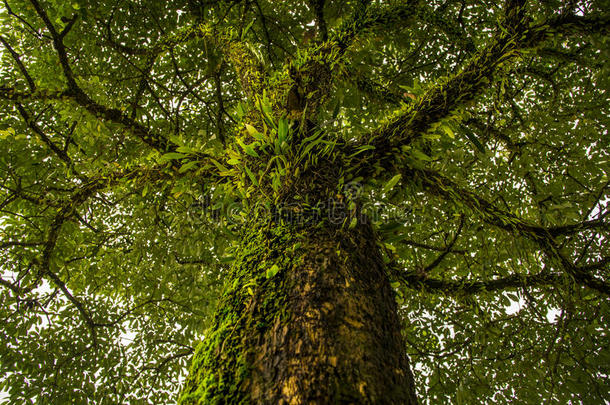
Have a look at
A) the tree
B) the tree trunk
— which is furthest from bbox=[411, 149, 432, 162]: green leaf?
the tree trunk

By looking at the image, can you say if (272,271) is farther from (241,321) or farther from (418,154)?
(418,154)

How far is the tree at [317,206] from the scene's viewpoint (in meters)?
0.99

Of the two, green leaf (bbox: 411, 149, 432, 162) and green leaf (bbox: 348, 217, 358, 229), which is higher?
green leaf (bbox: 411, 149, 432, 162)

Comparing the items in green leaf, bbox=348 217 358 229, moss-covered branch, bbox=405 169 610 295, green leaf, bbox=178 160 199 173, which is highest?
green leaf, bbox=178 160 199 173

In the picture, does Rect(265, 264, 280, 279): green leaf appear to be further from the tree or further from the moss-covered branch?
the moss-covered branch

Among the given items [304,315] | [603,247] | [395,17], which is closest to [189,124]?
[395,17]

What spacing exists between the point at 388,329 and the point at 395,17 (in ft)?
7.94

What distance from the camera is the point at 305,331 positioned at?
2.95 ft

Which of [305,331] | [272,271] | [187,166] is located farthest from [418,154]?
[187,166]

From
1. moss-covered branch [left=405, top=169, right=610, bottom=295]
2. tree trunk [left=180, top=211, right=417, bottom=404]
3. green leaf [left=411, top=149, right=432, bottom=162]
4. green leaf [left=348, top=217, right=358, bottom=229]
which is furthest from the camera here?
moss-covered branch [left=405, top=169, right=610, bottom=295]

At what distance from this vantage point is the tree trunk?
2.61ft

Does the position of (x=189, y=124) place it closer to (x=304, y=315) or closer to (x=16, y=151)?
(x=16, y=151)

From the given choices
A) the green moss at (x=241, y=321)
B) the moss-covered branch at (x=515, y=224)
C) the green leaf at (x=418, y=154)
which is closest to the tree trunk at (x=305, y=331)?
the green moss at (x=241, y=321)

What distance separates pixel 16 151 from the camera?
3.37 metres
